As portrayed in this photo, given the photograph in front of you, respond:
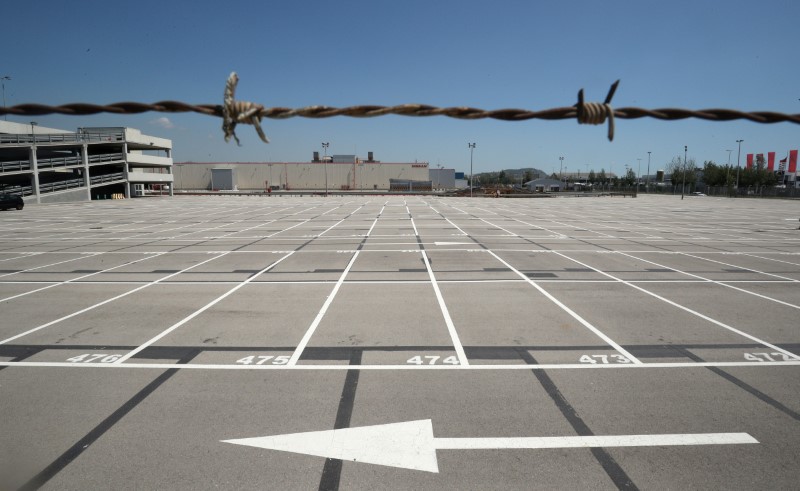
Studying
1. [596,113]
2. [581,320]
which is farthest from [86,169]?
[596,113]

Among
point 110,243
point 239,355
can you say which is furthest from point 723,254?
point 110,243

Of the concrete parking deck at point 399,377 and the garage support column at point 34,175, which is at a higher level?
the garage support column at point 34,175

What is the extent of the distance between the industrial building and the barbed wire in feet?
345

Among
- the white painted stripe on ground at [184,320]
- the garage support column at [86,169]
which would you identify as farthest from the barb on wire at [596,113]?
the garage support column at [86,169]

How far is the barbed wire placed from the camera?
9.12 ft

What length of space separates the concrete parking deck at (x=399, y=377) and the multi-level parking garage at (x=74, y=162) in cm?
4598

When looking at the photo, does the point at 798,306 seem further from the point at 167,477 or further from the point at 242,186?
the point at 242,186

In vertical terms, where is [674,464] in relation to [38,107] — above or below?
below

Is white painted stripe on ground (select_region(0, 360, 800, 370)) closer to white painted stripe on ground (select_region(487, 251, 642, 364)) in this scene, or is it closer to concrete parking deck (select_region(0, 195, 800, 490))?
concrete parking deck (select_region(0, 195, 800, 490))

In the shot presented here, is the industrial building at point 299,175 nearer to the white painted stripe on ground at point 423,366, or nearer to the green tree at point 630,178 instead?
the green tree at point 630,178

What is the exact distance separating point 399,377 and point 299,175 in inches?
Answer: 4215

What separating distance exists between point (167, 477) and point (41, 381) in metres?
3.41

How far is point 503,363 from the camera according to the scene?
260 inches

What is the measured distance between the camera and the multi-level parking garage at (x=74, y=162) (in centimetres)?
4769
